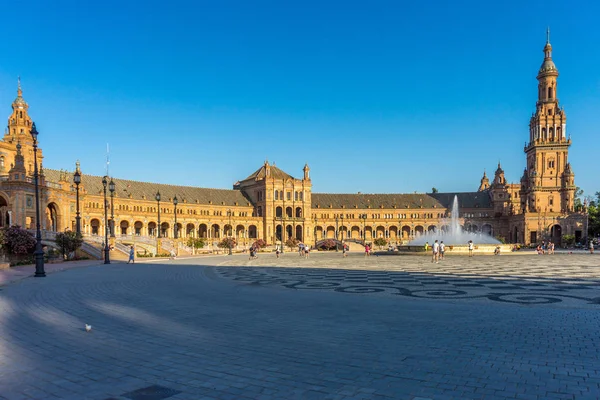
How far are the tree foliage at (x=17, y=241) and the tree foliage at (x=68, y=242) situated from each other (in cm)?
374

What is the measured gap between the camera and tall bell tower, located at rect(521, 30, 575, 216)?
10994cm

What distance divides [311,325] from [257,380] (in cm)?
431

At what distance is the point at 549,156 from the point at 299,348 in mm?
121045

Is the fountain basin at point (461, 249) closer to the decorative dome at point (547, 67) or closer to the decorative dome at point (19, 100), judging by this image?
the decorative dome at point (19, 100)

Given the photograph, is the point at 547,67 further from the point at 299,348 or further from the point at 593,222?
the point at 299,348

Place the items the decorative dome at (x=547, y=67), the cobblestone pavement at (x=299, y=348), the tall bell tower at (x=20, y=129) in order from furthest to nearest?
the decorative dome at (x=547, y=67) → the tall bell tower at (x=20, y=129) → the cobblestone pavement at (x=299, y=348)

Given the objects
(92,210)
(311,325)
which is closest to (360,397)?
(311,325)

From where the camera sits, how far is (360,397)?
6207 millimetres

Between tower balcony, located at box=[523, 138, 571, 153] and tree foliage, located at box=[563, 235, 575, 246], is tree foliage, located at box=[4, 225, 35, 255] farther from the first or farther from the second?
tower balcony, located at box=[523, 138, 571, 153]

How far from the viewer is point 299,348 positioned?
29.2 feet

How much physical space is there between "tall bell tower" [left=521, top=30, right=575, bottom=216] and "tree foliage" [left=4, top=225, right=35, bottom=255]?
355 ft

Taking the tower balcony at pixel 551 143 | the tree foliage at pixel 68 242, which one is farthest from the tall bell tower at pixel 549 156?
the tree foliage at pixel 68 242

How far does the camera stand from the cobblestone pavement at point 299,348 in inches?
261

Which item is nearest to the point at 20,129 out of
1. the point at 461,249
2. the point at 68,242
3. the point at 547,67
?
the point at 68,242
